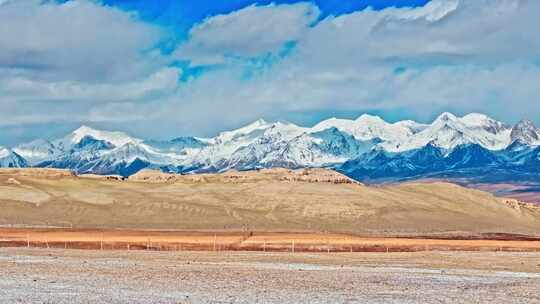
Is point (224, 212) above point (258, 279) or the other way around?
above

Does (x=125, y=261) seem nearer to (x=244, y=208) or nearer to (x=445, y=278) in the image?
(x=445, y=278)

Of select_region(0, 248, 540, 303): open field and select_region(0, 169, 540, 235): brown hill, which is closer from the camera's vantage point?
select_region(0, 248, 540, 303): open field

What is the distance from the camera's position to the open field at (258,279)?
40375mm

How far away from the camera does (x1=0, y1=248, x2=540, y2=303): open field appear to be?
132 feet

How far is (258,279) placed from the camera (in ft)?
165

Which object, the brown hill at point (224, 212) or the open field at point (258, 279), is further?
the brown hill at point (224, 212)

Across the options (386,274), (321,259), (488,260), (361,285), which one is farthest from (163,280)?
(488,260)

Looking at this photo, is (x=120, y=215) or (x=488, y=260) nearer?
(x=488, y=260)

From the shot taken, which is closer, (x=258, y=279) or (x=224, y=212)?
(x=258, y=279)

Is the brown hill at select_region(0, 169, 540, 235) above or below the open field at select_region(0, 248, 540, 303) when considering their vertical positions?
above

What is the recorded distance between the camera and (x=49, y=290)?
135ft

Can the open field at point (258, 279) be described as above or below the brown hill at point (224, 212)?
below

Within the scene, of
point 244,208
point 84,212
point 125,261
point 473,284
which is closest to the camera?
point 473,284

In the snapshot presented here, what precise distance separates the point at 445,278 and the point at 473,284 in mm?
4159
